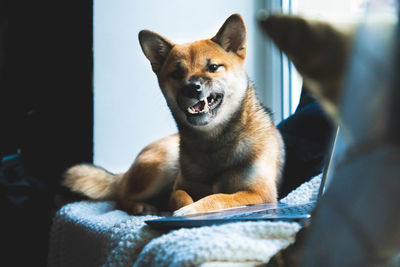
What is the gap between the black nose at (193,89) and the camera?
113cm

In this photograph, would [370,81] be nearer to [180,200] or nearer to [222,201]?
[222,201]

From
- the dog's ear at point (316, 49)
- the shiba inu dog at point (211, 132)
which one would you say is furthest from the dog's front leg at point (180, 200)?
the dog's ear at point (316, 49)

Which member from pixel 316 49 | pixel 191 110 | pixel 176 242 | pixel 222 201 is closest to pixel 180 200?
pixel 222 201

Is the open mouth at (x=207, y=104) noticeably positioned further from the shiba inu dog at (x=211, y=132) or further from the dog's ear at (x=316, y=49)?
the dog's ear at (x=316, y=49)

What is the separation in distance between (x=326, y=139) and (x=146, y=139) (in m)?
1.07

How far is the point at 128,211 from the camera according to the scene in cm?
125

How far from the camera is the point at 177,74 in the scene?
1.23 meters

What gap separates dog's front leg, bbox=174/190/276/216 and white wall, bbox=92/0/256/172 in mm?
1078

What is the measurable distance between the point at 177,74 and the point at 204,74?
0.10 metres

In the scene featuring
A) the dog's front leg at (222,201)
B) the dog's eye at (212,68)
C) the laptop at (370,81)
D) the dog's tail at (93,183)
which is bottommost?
the dog's tail at (93,183)

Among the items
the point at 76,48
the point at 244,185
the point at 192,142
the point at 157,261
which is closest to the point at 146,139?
the point at 76,48

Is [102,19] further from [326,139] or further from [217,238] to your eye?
[217,238]

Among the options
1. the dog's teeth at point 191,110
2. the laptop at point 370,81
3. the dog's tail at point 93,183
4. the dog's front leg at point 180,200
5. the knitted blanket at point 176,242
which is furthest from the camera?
the dog's tail at point 93,183

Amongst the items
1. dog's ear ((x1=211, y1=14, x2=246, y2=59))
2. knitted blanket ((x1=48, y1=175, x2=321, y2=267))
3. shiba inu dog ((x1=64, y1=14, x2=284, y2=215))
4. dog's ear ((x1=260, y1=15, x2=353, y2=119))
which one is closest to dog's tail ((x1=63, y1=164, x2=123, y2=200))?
shiba inu dog ((x1=64, y1=14, x2=284, y2=215))
